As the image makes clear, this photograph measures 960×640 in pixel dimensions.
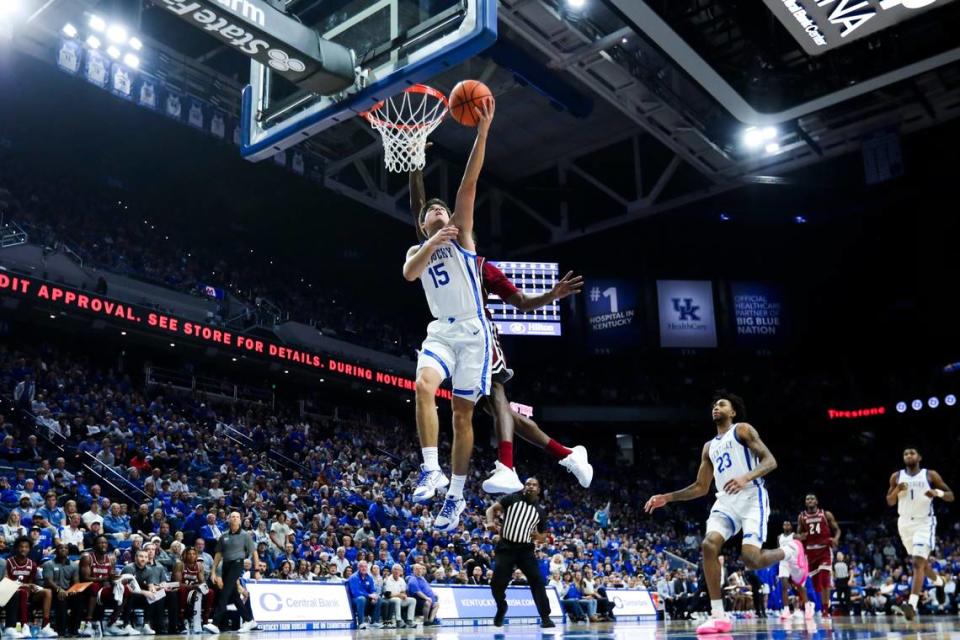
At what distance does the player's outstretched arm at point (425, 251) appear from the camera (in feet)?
17.2

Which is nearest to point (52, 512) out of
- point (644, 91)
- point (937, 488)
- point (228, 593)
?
point (228, 593)

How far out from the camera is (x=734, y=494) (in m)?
6.89

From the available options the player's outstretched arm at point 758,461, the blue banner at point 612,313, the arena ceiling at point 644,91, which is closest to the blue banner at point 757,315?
the blue banner at point 612,313

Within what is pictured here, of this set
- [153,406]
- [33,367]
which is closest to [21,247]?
[33,367]

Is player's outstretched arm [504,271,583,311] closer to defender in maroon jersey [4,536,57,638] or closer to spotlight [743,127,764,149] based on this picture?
defender in maroon jersey [4,536,57,638]

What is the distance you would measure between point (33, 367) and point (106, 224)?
6950 millimetres

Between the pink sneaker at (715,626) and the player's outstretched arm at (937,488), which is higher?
the player's outstretched arm at (937,488)

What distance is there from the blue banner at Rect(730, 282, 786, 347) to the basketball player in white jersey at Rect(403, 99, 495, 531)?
100 ft

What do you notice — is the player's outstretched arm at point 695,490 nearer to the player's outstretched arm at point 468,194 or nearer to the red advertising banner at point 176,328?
the player's outstretched arm at point 468,194

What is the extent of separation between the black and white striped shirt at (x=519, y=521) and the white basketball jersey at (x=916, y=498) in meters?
4.73

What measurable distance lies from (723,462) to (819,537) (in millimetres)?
6090

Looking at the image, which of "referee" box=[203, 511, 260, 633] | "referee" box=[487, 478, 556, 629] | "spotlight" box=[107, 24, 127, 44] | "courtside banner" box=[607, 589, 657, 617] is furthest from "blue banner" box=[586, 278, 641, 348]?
"referee" box=[487, 478, 556, 629]

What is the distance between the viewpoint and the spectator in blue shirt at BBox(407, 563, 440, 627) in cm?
1381

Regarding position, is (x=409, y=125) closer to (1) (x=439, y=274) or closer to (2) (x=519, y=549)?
(1) (x=439, y=274)
